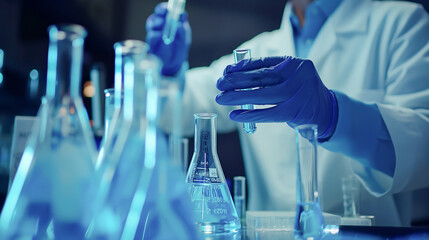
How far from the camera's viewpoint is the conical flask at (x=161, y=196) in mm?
455

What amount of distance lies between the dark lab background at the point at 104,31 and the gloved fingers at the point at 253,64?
1.32 meters

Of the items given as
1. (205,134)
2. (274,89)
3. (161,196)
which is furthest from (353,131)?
(161,196)

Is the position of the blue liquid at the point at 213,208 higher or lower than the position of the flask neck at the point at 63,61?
lower

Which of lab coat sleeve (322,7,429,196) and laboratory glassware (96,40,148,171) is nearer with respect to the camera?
laboratory glassware (96,40,148,171)

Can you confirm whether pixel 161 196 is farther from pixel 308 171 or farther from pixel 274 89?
pixel 274 89

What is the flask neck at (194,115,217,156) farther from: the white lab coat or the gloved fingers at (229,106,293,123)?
the white lab coat

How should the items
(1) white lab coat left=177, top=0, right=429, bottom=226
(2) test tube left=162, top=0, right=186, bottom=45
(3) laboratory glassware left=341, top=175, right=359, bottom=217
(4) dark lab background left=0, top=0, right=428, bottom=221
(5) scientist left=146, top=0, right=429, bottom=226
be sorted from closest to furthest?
(5) scientist left=146, top=0, right=429, bottom=226 → (3) laboratory glassware left=341, top=175, right=359, bottom=217 → (1) white lab coat left=177, top=0, right=429, bottom=226 → (2) test tube left=162, top=0, right=186, bottom=45 → (4) dark lab background left=0, top=0, right=428, bottom=221

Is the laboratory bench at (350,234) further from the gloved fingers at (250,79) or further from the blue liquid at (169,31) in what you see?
the blue liquid at (169,31)

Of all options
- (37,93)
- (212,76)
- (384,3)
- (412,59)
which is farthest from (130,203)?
(37,93)

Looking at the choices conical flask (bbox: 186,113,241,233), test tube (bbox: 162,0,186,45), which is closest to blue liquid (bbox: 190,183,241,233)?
conical flask (bbox: 186,113,241,233)

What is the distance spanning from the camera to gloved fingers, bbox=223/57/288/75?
0.87 meters

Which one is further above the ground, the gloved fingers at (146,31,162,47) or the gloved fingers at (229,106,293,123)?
the gloved fingers at (146,31,162,47)

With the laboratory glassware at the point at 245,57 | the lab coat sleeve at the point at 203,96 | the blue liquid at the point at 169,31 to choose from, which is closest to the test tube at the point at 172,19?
the blue liquid at the point at 169,31

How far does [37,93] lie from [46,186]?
1837 millimetres
